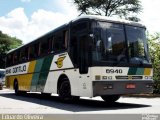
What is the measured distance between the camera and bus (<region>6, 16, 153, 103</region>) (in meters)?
13.0

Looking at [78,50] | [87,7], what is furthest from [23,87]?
[87,7]

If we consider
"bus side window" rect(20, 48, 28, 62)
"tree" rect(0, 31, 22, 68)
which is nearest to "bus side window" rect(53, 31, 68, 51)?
"bus side window" rect(20, 48, 28, 62)

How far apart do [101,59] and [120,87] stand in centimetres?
123

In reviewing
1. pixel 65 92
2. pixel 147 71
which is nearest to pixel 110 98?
pixel 65 92

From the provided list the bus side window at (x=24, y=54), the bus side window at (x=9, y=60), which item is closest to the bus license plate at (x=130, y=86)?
the bus side window at (x=24, y=54)

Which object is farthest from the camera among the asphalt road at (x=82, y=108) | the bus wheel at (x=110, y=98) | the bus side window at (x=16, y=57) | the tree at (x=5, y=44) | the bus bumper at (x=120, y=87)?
the tree at (x=5, y=44)

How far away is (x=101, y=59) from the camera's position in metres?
13.0

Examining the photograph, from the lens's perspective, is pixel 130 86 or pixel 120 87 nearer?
pixel 120 87

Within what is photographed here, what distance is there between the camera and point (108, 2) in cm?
4375

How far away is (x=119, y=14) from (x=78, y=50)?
99.4ft

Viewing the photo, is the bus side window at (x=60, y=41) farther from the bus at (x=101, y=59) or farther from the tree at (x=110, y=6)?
the tree at (x=110, y=6)

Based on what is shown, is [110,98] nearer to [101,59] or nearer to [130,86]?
[130,86]

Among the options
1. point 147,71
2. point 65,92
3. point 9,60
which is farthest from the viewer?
point 9,60

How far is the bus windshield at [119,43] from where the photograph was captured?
13125mm
